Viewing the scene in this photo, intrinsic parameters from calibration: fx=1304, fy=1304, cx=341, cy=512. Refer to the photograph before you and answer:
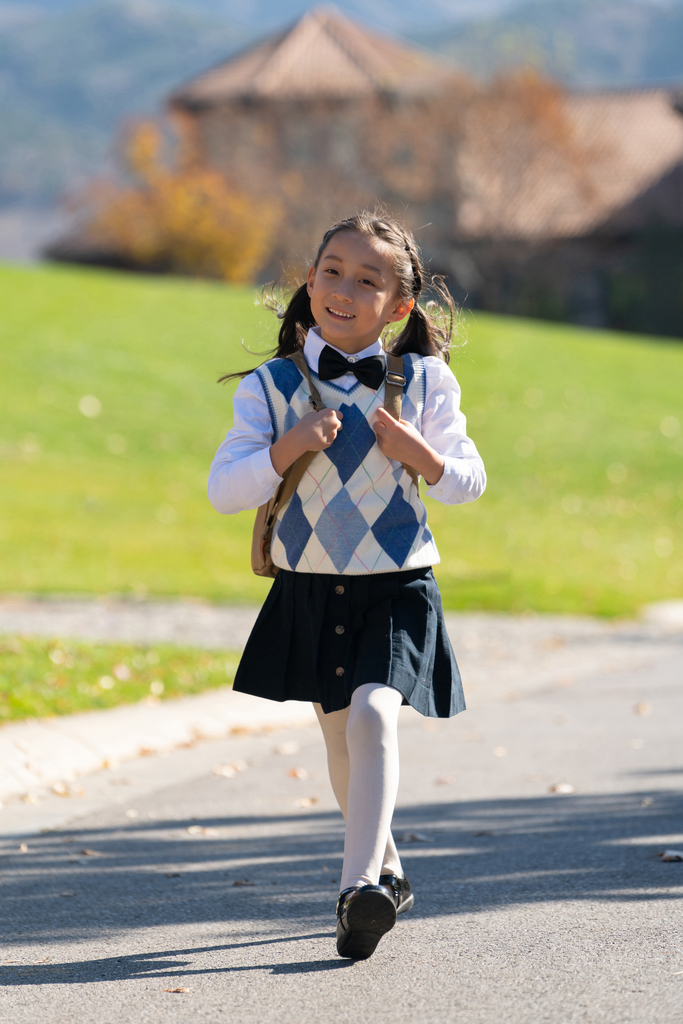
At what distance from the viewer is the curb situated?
544cm

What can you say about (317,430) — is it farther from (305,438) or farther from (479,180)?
(479,180)

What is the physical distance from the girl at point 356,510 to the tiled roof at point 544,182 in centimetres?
3800

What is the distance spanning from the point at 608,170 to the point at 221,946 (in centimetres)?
4369

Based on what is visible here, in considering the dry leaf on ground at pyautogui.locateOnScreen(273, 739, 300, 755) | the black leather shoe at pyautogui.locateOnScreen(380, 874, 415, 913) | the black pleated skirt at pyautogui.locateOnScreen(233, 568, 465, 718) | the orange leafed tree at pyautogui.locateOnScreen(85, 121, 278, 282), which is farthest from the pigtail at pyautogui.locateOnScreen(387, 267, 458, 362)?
the orange leafed tree at pyautogui.locateOnScreen(85, 121, 278, 282)

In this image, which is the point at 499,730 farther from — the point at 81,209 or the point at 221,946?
the point at 81,209

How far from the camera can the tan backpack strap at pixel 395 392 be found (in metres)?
3.45

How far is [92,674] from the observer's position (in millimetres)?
7203

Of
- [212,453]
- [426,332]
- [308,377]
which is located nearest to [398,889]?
[308,377]

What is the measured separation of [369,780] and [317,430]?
2.92ft

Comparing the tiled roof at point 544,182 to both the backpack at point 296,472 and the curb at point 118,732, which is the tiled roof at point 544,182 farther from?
the backpack at point 296,472

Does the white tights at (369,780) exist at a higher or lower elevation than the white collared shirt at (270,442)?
lower

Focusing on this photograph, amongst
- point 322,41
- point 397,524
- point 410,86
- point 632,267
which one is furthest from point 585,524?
point 322,41

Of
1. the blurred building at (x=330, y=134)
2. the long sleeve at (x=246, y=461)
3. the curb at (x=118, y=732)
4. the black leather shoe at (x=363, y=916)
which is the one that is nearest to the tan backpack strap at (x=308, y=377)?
the long sleeve at (x=246, y=461)

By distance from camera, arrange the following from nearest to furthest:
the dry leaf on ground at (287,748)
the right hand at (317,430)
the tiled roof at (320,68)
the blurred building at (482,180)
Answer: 1. the right hand at (317,430)
2. the dry leaf on ground at (287,748)
3. the blurred building at (482,180)
4. the tiled roof at (320,68)
